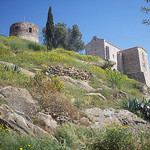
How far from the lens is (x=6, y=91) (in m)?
4.82

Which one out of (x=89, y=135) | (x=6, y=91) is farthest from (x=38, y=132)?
(x=6, y=91)

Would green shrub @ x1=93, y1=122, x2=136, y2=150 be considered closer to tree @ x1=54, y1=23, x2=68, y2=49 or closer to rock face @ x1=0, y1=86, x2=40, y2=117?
rock face @ x1=0, y1=86, x2=40, y2=117

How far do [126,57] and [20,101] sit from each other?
2737 centimetres

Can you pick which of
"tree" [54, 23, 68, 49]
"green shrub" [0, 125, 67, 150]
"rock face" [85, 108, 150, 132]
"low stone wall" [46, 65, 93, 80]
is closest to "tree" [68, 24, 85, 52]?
"tree" [54, 23, 68, 49]

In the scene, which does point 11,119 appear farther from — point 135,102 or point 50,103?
point 135,102

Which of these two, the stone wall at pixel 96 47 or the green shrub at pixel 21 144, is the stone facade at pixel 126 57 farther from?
the green shrub at pixel 21 144

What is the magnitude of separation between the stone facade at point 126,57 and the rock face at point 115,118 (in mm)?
21133

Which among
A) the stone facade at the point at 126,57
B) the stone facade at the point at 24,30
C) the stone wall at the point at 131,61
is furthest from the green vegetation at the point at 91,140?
the stone wall at the point at 131,61

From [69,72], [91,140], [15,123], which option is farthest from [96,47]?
[15,123]

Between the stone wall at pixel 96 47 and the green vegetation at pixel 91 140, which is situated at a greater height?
the stone wall at pixel 96 47

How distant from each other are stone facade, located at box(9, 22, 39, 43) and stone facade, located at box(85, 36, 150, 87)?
1174cm

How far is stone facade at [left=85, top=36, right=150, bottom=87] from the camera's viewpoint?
26.6 m

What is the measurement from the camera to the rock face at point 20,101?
4.56 m

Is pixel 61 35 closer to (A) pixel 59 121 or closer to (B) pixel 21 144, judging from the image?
(A) pixel 59 121
